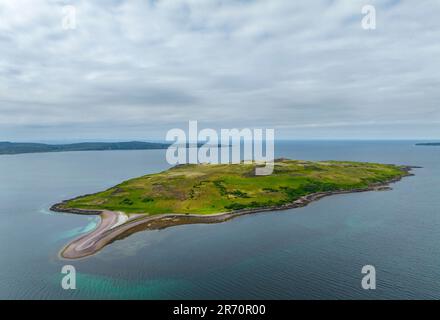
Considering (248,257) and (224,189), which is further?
(224,189)

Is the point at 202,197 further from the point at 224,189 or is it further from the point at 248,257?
the point at 248,257

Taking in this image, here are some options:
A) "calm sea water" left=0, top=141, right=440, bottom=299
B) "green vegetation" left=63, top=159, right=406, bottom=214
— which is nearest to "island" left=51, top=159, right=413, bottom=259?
"green vegetation" left=63, top=159, right=406, bottom=214

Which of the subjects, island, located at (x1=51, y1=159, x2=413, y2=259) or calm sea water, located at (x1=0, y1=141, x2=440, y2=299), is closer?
calm sea water, located at (x1=0, y1=141, x2=440, y2=299)

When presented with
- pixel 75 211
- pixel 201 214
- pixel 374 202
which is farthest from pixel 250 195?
pixel 75 211

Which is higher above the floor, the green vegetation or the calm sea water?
the green vegetation

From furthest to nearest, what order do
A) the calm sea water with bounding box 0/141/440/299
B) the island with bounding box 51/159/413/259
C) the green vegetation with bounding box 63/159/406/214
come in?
the green vegetation with bounding box 63/159/406/214 → the island with bounding box 51/159/413/259 → the calm sea water with bounding box 0/141/440/299

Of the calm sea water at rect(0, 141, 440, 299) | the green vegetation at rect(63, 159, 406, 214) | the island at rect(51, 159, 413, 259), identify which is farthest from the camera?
the green vegetation at rect(63, 159, 406, 214)

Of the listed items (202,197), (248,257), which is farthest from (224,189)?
(248,257)

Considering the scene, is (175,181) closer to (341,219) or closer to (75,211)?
(75,211)

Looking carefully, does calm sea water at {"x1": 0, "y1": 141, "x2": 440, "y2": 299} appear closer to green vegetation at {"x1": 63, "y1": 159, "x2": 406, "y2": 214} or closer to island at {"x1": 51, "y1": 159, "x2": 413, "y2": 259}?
island at {"x1": 51, "y1": 159, "x2": 413, "y2": 259}
